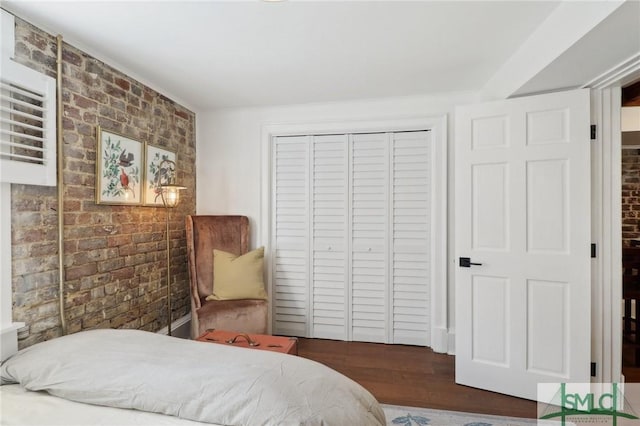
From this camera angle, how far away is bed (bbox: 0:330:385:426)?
0.99 metres

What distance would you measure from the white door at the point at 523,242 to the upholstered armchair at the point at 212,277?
1.70m

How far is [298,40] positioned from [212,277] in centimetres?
214

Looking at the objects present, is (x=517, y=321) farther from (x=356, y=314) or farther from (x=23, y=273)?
(x=23, y=273)

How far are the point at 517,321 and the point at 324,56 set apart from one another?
7.52 feet

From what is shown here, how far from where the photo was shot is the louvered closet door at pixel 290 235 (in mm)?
3092

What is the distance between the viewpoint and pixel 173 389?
1.06 meters

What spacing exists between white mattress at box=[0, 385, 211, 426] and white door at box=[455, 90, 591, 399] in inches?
79.3

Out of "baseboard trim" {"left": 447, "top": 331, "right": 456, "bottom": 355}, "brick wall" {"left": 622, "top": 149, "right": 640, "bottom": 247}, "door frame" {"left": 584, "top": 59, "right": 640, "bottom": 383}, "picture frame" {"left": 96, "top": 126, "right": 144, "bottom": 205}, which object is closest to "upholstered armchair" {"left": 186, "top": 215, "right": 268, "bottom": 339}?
"picture frame" {"left": 96, "top": 126, "right": 144, "bottom": 205}

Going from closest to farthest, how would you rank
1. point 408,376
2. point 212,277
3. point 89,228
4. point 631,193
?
point 89,228 → point 408,376 → point 212,277 → point 631,193

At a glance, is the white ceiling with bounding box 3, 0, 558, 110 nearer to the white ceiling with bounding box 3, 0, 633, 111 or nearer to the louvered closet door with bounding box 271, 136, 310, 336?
the white ceiling with bounding box 3, 0, 633, 111

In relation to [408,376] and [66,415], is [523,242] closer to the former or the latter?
[408,376]

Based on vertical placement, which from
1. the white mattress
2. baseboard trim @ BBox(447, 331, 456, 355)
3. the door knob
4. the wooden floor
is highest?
the door knob

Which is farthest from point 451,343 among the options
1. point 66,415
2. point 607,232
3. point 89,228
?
point 89,228

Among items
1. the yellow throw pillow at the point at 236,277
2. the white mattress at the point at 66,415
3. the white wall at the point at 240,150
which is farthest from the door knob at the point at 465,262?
the white mattress at the point at 66,415
